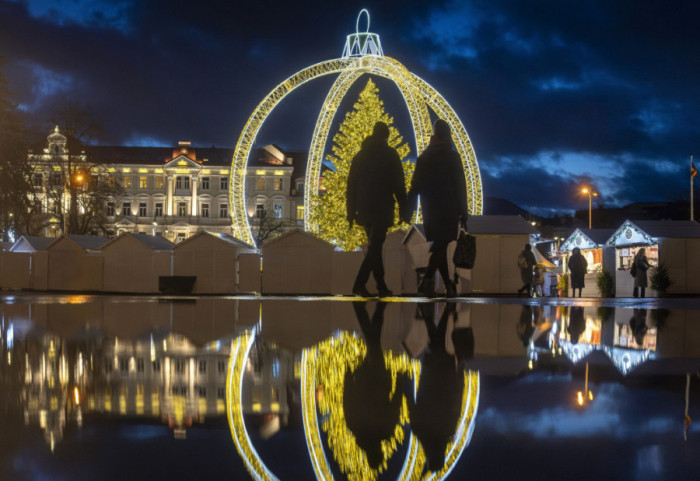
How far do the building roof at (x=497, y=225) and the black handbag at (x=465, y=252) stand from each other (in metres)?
15.5

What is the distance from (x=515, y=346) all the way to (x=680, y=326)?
6.63 feet

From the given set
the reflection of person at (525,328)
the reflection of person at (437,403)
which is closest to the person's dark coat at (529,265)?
the reflection of person at (525,328)

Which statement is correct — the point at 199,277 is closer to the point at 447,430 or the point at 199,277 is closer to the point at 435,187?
the point at 435,187

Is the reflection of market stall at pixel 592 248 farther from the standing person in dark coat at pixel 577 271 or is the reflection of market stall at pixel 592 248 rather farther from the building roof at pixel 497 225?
the building roof at pixel 497 225

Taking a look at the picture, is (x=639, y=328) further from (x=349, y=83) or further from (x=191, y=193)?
(x=191, y=193)

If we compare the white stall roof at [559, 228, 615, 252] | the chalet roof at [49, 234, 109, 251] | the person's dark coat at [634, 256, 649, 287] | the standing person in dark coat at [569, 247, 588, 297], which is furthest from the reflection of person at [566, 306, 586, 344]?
the white stall roof at [559, 228, 615, 252]

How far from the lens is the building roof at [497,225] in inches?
924

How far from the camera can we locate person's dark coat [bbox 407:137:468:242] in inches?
289

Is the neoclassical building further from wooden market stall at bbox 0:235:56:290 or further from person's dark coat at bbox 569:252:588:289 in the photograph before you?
person's dark coat at bbox 569:252:588:289

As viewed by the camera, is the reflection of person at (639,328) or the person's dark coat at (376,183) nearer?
the reflection of person at (639,328)

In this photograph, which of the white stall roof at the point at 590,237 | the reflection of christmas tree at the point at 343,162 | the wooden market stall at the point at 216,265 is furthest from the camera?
the reflection of christmas tree at the point at 343,162

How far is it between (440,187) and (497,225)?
16.9 metres

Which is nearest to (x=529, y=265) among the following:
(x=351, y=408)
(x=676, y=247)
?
(x=676, y=247)

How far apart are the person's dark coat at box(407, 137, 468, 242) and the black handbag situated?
311 millimetres
